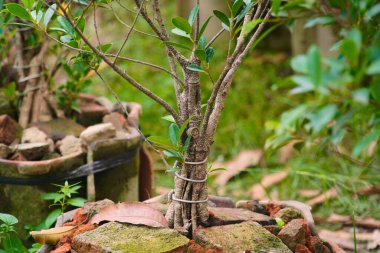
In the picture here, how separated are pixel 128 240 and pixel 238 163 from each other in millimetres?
1799

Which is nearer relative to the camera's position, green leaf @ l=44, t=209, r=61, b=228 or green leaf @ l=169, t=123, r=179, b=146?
green leaf @ l=169, t=123, r=179, b=146

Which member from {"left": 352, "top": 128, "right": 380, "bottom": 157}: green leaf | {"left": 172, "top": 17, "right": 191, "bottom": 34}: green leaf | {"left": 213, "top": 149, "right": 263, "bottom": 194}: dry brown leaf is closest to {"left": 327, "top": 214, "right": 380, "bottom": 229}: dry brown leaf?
{"left": 213, "top": 149, "right": 263, "bottom": 194}: dry brown leaf

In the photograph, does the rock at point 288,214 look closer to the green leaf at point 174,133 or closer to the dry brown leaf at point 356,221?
the green leaf at point 174,133

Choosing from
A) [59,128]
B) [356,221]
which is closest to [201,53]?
[59,128]

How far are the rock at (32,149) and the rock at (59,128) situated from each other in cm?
16

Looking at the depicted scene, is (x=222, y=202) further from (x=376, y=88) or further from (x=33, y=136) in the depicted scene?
(x=376, y=88)

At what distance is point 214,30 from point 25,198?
2.65m

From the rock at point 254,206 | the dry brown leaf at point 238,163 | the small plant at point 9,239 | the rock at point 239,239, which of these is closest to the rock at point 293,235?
the rock at point 239,239

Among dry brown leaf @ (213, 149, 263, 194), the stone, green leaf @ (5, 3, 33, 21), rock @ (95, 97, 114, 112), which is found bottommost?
dry brown leaf @ (213, 149, 263, 194)

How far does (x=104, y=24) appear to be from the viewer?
5.12m

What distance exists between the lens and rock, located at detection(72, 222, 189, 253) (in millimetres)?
1504

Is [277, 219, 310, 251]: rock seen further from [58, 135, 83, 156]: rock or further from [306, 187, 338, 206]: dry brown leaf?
[306, 187, 338, 206]: dry brown leaf

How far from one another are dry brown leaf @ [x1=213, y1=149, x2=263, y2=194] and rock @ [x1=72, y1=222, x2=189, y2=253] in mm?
1519

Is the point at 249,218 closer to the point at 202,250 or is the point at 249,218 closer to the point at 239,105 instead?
the point at 202,250
